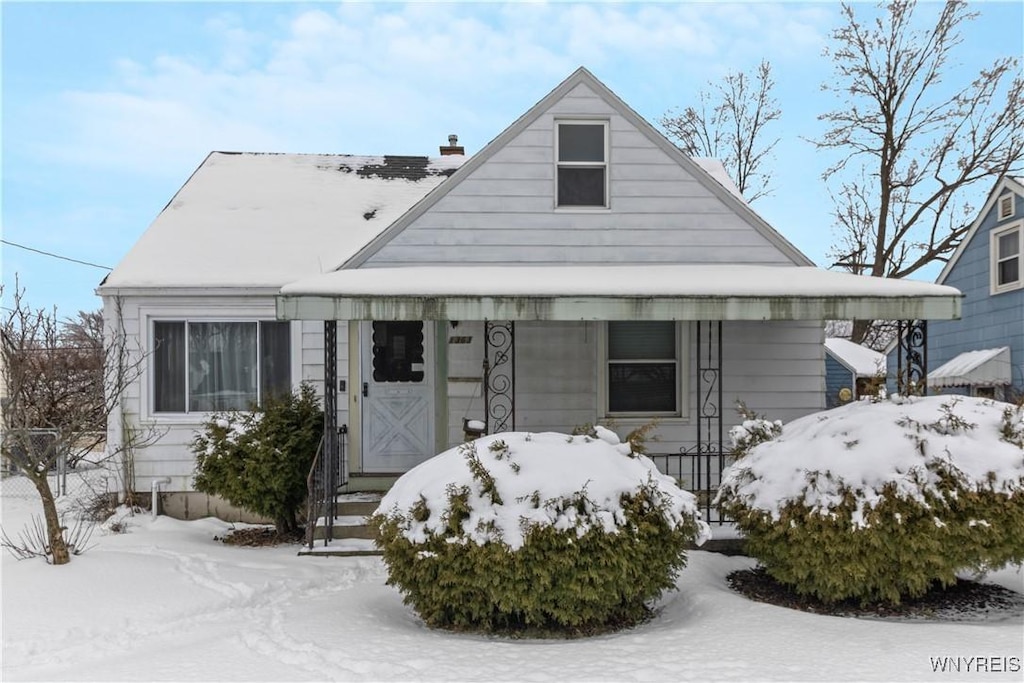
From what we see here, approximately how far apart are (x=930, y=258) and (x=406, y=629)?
2215cm

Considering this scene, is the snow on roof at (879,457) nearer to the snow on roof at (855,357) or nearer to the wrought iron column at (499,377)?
the wrought iron column at (499,377)

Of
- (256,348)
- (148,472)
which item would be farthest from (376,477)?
(148,472)

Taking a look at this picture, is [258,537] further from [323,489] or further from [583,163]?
[583,163]

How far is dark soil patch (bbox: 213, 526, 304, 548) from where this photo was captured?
809cm

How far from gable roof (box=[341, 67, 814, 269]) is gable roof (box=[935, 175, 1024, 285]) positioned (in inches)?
301

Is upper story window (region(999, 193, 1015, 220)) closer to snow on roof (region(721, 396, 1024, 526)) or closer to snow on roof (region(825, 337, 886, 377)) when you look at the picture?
snow on roof (region(825, 337, 886, 377))

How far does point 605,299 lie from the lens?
729cm

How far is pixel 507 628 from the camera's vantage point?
525 cm

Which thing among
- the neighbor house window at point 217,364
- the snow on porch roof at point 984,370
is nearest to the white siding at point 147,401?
the neighbor house window at point 217,364

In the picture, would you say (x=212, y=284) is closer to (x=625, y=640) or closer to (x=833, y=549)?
(x=625, y=640)

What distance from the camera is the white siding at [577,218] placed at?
28.8ft

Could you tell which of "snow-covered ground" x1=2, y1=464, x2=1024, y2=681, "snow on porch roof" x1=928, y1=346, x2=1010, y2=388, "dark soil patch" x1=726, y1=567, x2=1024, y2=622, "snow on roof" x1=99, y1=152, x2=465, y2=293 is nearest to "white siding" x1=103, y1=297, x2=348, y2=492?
"snow on roof" x1=99, y1=152, x2=465, y2=293

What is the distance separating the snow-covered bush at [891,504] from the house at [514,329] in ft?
8.34

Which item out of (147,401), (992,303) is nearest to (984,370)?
(992,303)
